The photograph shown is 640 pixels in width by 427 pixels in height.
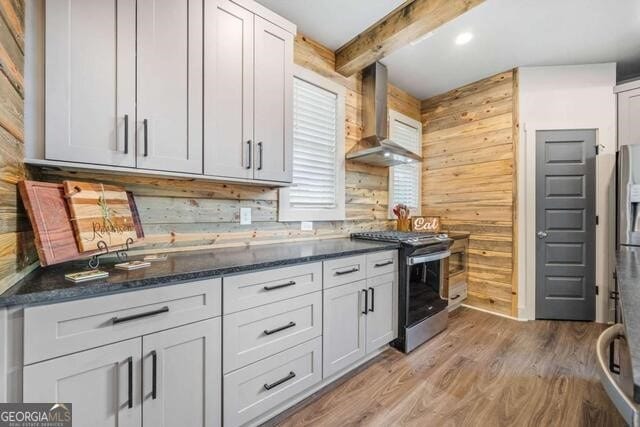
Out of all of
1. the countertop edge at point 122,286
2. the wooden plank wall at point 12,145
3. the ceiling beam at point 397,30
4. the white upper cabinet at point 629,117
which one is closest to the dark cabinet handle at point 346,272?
the countertop edge at point 122,286

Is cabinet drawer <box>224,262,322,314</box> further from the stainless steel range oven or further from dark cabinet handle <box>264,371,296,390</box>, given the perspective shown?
the stainless steel range oven

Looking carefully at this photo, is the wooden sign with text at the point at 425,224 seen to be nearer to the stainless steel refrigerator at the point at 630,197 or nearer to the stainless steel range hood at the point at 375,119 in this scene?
the stainless steel range hood at the point at 375,119

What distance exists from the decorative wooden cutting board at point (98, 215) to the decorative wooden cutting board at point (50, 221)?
1.0 inches

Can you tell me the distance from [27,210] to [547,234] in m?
4.20

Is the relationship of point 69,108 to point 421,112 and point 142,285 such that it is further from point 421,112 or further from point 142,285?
point 421,112

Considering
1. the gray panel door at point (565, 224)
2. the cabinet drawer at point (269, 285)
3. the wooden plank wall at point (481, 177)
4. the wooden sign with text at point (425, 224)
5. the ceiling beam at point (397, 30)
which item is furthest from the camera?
the wooden sign with text at point (425, 224)

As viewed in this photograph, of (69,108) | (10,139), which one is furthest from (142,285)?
(69,108)

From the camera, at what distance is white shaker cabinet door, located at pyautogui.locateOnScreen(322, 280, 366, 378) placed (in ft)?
5.83

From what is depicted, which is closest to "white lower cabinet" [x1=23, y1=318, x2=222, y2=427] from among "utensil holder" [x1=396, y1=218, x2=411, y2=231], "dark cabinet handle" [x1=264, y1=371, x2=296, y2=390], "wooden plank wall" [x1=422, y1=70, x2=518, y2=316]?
"dark cabinet handle" [x1=264, y1=371, x2=296, y2=390]

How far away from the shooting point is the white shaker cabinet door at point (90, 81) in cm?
115

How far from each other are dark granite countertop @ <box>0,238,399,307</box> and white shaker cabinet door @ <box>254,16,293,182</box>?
2.07 feet

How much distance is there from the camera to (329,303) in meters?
1.79

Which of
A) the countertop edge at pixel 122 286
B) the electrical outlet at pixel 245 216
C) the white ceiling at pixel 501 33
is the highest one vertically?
the white ceiling at pixel 501 33

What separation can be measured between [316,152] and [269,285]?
1527mm
